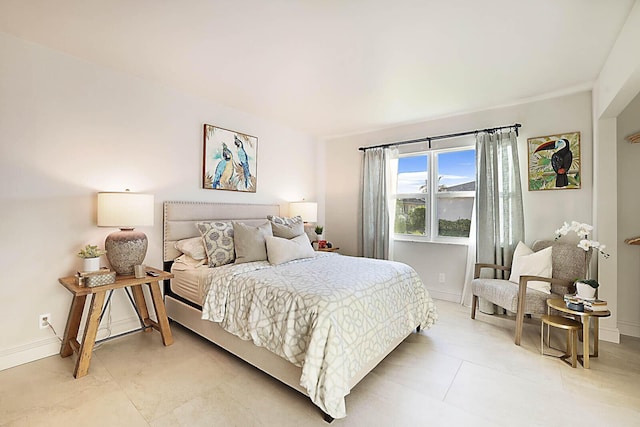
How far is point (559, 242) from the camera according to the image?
9.86 feet

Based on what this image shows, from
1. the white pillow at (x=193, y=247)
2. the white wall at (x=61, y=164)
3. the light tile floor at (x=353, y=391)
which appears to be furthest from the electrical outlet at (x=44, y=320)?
the white pillow at (x=193, y=247)

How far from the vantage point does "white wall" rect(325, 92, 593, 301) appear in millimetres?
2986

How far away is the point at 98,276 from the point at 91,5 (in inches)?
73.6

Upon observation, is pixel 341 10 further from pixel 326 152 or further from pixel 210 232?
pixel 326 152

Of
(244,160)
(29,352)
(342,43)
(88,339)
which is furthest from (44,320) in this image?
A: (342,43)

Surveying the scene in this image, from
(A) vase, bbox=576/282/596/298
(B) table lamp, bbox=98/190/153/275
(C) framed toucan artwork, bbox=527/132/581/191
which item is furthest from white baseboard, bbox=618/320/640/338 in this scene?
(B) table lamp, bbox=98/190/153/275

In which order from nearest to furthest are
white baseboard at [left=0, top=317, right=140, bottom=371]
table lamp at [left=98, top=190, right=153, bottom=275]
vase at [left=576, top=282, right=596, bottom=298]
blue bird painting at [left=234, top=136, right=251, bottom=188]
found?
1. white baseboard at [left=0, top=317, right=140, bottom=371]
2. vase at [left=576, top=282, right=596, bottom=298]
3. table lamp at [left=98, top=190, right=153, bottom=275]
4. blue bird painting at [left=234, top=136, right=251, bottom=188]

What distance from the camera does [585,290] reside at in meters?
2.27

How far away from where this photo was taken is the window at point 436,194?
3.79 m

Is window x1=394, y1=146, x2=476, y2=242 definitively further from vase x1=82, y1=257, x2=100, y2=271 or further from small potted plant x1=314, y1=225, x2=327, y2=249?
vase x1=82, y1=257, x2=100, y2=271

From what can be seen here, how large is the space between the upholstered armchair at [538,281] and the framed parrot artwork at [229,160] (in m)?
3.10

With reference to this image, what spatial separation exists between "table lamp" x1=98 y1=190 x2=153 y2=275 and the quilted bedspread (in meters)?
0.73

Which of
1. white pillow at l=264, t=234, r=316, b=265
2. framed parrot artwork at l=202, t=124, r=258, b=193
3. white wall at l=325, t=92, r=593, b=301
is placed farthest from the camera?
framed parrot artwork at l=202, t=124, r=258, b=193

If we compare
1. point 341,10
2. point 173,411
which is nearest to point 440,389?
point 173,411
